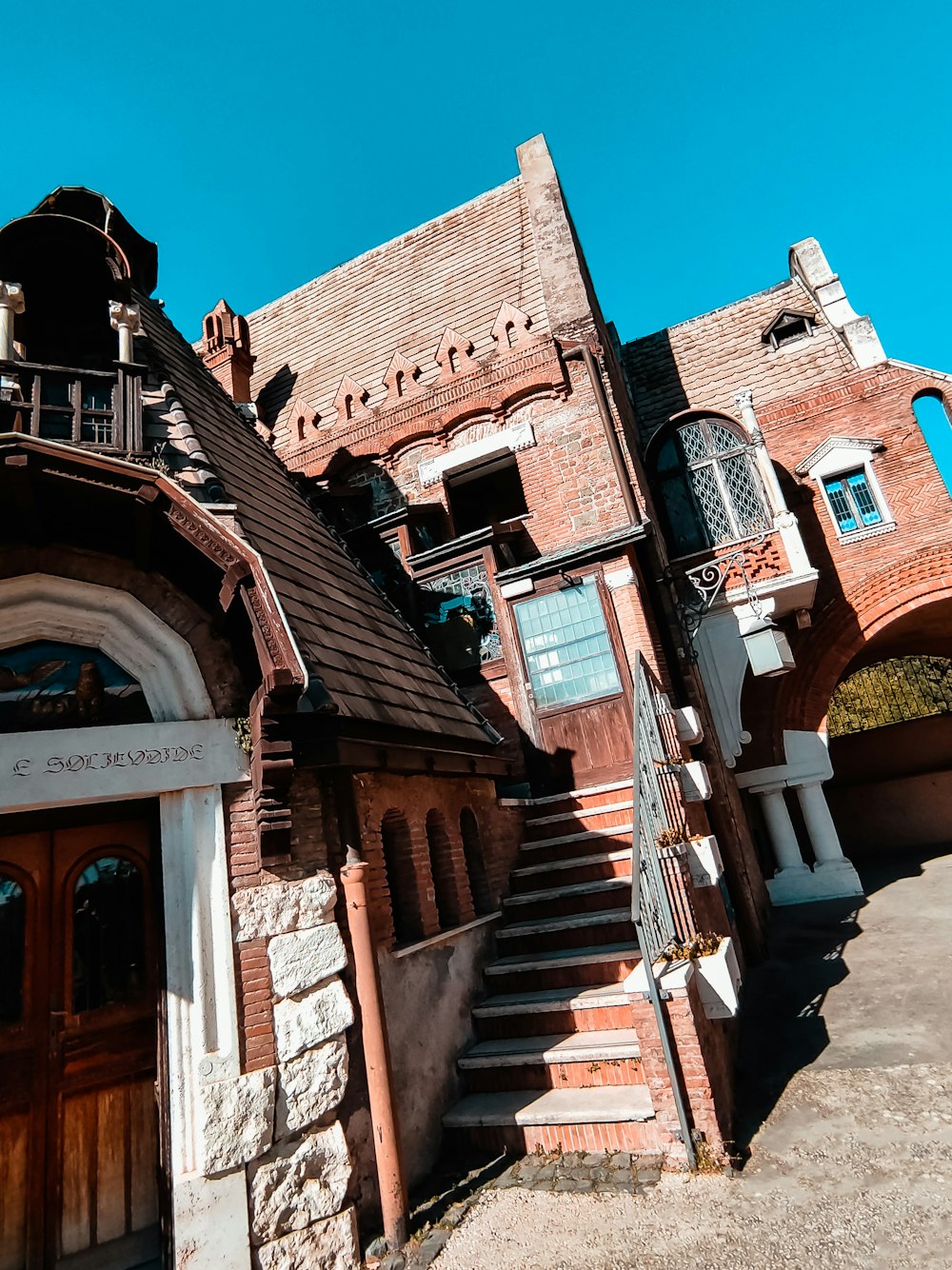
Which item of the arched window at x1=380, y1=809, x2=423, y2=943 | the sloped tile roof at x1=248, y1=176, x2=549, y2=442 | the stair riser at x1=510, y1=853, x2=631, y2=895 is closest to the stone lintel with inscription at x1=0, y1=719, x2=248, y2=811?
the arched window at x1=380, y1=809, x2=423, y2=943

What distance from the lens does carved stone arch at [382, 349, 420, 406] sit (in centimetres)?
1131

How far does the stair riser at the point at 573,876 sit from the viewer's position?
6.48 m

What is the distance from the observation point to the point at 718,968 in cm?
459

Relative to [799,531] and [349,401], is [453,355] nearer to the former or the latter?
[349,401]

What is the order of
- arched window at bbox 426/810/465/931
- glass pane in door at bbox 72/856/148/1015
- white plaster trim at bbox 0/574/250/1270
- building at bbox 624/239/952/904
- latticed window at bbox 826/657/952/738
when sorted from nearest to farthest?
white plaster trim at bbox 0/574/250/1270 → glass pane in door at bbox 72/856/148/1015 → arched window at bbox 426/810/465/931 → building at bbox 624/239/952/904 → latticed window at bbox 826/657/952/738

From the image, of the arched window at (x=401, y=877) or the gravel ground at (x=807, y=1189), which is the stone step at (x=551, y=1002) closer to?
the arched window at (x=401, y=877)

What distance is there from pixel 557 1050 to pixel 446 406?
9.04 m

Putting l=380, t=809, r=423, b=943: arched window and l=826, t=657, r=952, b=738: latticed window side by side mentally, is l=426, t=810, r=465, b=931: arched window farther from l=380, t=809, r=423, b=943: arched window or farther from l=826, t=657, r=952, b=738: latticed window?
l=826, t=657, r=952, b=738: latticed window

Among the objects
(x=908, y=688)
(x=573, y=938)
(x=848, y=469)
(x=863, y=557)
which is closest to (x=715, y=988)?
(x=573, y=938)

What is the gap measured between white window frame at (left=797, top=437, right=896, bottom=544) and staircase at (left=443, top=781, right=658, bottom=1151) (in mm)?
8089

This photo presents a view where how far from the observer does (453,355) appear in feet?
36.4

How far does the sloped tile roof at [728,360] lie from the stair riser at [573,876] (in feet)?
32.4

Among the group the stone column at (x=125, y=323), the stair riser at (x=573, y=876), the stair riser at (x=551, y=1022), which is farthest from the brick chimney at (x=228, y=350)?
the stair riser at (x=551, y=1022)

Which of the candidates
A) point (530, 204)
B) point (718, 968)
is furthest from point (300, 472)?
point (718, 968)
